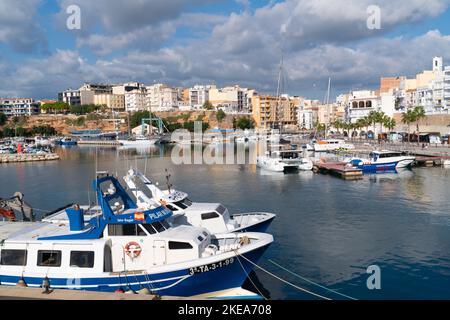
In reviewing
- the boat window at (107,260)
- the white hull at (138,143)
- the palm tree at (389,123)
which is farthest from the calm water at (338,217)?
the white hull at (138,143)

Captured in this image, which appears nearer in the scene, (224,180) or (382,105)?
(224,180)

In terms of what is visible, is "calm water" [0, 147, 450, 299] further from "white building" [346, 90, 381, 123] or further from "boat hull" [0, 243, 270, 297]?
"white building" [346, 90, 381, 123]

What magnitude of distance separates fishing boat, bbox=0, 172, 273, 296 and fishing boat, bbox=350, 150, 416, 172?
1725 inches

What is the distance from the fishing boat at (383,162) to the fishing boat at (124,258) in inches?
1725

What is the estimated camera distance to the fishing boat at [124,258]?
15367mm

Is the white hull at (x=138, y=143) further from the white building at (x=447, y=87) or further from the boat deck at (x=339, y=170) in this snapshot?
the white building at (x=447, y=87)

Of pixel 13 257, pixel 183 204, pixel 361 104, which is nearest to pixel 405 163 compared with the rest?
pixel 183 204

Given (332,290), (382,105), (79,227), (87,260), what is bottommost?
(332,290)

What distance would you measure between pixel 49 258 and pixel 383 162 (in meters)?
50.0

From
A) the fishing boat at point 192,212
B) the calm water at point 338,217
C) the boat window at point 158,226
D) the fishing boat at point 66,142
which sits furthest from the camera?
the fishing boat at point 66,142

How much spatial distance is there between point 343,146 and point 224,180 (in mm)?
41504

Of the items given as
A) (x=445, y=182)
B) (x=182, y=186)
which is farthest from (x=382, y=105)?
(x=182, y=186)
